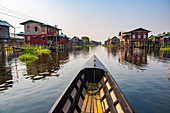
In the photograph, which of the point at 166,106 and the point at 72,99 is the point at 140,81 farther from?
the point at 72,99

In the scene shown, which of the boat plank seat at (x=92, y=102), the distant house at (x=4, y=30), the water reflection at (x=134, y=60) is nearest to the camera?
the boat plank seat at (x=92, y=102)

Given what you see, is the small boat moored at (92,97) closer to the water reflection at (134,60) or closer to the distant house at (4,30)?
the water reflection at (134,60)

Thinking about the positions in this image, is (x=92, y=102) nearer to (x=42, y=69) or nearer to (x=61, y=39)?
(x=42, y=69)

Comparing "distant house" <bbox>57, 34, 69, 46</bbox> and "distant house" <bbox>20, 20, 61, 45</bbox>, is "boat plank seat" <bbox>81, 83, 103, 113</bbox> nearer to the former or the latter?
"distant house" <bbox>20, 20, 61, 45</bbox>

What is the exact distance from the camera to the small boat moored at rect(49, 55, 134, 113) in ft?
8.57

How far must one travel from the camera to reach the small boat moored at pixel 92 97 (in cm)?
261

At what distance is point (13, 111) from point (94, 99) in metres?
3.12

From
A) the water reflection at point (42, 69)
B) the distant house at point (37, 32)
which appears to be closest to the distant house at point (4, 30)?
the distant house at point (37, 32)

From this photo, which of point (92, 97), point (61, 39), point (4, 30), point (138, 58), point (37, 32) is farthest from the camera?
point (61, 39)

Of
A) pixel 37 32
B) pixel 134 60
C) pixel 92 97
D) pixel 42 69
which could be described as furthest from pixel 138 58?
→ pixel 37 32

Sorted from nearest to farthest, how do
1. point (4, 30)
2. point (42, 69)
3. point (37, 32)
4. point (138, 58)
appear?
point (42, 69) → point (138, 58) → point (4, 30) → point (37, 32)

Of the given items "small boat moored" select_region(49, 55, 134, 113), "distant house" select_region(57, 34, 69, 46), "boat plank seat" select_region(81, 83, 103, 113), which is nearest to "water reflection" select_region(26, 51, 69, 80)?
"small boat moored" select_region(49, 55, 134, 113)

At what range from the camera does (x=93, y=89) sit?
5.13 meters

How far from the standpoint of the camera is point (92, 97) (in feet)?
14.6
